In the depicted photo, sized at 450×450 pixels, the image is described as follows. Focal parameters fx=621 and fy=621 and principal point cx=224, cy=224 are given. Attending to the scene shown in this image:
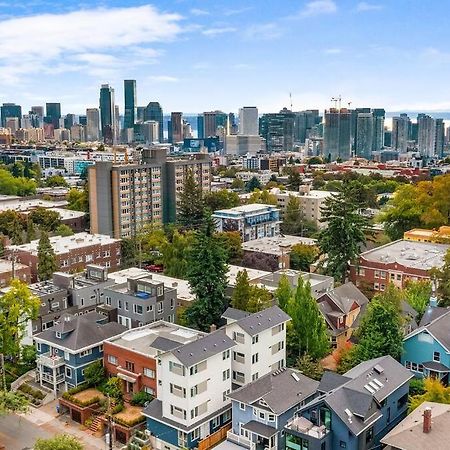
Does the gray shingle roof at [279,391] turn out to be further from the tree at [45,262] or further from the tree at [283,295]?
the tree at [45,262]

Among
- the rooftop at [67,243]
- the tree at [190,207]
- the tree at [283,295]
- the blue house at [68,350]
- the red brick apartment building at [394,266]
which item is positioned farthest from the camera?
the tree at [190,207]

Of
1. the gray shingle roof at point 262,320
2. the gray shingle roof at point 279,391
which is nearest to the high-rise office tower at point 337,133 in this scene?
the gray shingle roof at point 262,320

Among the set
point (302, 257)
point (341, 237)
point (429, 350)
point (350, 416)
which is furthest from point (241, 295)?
point (302, 257)

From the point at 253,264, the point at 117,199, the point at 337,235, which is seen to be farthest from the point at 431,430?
the point at 117,199

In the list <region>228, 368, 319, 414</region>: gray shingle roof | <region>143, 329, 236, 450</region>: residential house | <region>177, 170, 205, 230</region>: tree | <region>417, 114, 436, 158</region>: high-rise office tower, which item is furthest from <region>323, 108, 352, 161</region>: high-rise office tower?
<region>143, 329, 236, 450</region>: residential house

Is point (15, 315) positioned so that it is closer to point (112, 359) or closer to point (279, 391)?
point (112, 359)

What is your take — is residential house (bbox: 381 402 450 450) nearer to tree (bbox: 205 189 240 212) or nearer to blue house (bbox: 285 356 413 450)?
blue house (bbox: 285 356 413 450)

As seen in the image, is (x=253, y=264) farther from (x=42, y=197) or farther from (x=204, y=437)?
(x=42, y=197)
